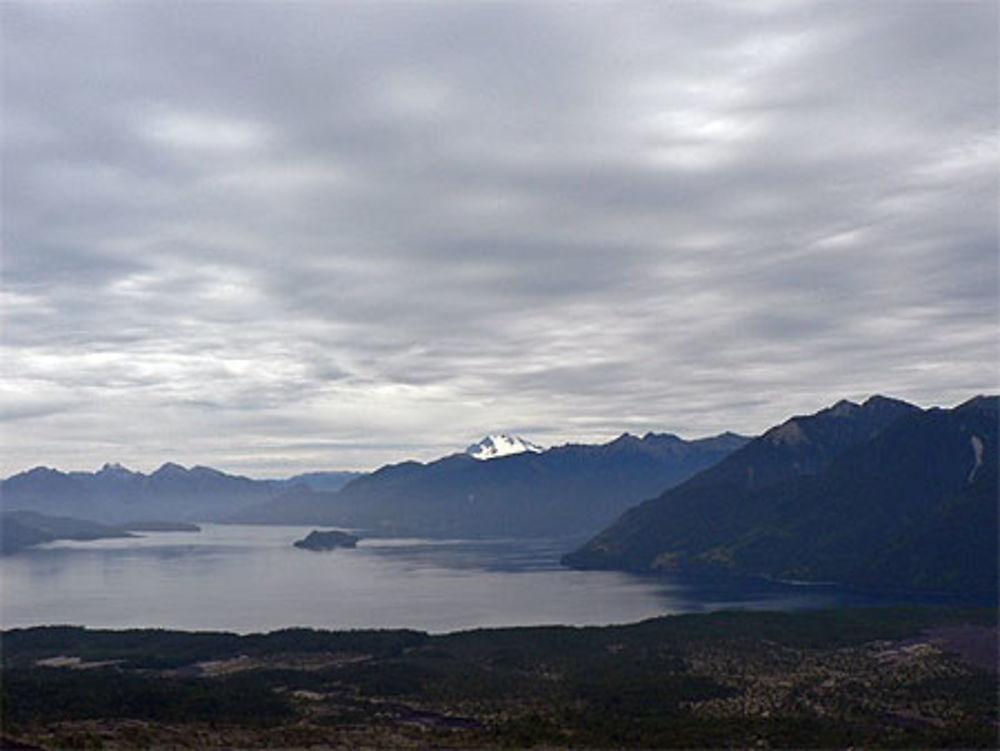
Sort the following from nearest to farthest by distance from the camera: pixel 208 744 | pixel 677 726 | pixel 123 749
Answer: pixel 123 749 → pixel 208 744 → pixel 677 726

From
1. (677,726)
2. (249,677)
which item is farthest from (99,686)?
(677,726)

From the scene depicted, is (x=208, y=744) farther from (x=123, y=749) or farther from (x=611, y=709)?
(x=611, y=709)

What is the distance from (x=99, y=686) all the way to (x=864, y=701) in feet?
405

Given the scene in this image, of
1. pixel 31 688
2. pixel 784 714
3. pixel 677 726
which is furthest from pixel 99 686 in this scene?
pixel 784 714

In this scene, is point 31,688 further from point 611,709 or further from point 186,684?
point 611,709

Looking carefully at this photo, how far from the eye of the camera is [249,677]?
18625 centimetres

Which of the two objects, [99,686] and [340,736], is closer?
[340,736]

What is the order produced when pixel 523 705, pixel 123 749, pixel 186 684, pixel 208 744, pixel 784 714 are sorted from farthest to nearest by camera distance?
pixel 186 684 → pixel 523 705 → pixel 784 714 → pixel 208 744 → pixel 123 749

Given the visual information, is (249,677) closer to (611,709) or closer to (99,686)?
(99,686)

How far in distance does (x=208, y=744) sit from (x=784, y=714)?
80.5 metres

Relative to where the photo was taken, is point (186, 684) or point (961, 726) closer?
point (961, 726)

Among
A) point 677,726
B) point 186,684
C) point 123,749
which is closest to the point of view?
point 123,749

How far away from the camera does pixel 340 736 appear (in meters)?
126

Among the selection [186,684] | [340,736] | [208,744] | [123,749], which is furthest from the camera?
[186,684]
